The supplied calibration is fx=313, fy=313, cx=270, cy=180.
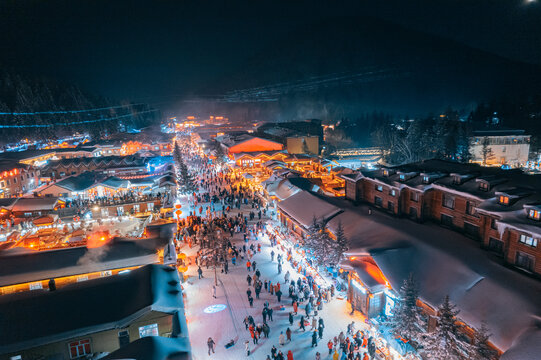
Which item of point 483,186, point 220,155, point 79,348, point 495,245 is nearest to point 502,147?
point 483,186

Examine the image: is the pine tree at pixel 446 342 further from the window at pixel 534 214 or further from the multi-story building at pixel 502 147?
the multi-story building at pixel 502 147

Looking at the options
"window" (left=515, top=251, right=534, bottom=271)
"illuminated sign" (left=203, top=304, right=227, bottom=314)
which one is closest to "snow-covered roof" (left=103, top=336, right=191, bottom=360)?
"illuminated sign" (left=203, top=304, right=227, bottom=314)

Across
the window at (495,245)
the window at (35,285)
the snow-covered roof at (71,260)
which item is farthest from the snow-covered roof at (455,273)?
the window at (35,285)

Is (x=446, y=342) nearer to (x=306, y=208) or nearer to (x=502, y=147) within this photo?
(x=306, y=208)

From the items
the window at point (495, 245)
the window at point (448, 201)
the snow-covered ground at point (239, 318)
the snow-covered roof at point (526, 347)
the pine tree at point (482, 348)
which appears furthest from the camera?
the window at point (448, 201)

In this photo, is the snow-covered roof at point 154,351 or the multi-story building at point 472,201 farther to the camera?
the multi-story building at point 472,201

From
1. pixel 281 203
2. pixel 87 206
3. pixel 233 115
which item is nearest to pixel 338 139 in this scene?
pixel 281 203

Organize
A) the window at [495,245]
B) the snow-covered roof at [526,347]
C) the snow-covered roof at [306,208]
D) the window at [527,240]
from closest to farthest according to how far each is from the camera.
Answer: the snow-covered roof at [526,347]
the window at [527,240]
the window at [495,245]
the snow-covered roof at [306,208]
